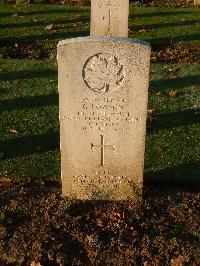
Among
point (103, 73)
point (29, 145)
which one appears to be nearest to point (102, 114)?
point (103, 73)

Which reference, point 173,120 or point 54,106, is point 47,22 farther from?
point 173,120

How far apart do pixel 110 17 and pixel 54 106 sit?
3444 millimetres

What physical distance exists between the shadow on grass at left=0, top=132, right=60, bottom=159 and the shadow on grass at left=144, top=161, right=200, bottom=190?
1.56 meters

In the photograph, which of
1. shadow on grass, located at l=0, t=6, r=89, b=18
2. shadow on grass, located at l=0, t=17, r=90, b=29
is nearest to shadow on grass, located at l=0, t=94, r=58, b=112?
shadow on grass, located at l=0, t=17, r=90, b=29

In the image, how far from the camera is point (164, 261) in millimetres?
4535

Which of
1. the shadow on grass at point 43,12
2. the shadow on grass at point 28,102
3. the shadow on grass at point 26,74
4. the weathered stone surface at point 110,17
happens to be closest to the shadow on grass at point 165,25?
the weathered stone surface at point 110,17

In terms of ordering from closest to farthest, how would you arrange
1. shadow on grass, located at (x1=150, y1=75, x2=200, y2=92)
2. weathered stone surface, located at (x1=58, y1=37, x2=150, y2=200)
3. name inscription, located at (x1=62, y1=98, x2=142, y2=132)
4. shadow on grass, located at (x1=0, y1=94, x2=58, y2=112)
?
weathered stone surface, located at (x1=58, y1=37, x2=150, y2=200), name inscription, located at (x1=62, y1=98, x2=142, y2=132), shadow on grass, located at (x1=0, y1=94, x2=58, y2=112), shadow on grass, located at (x1=150, y1=75, x2=200, y2=92)

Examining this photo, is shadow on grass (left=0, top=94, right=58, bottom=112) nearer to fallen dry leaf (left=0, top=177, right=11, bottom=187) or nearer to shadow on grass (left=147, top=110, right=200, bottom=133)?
shadow on grass (left=147, top=110, right=200, bottom=133)

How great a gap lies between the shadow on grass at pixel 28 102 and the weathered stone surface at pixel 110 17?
299cm

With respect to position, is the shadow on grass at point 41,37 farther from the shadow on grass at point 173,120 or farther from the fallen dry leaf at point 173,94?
the shadow on grass at point 173,120

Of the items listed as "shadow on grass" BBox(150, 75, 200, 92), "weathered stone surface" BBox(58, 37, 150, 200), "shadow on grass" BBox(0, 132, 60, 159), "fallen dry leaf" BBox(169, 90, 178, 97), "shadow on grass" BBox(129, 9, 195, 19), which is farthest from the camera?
"shadow on grass" BBox(129, 9, 195, 19)

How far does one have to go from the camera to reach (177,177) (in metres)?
6.09

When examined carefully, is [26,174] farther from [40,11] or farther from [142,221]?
[40,11]

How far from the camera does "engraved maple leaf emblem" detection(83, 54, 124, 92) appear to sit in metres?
4.49
